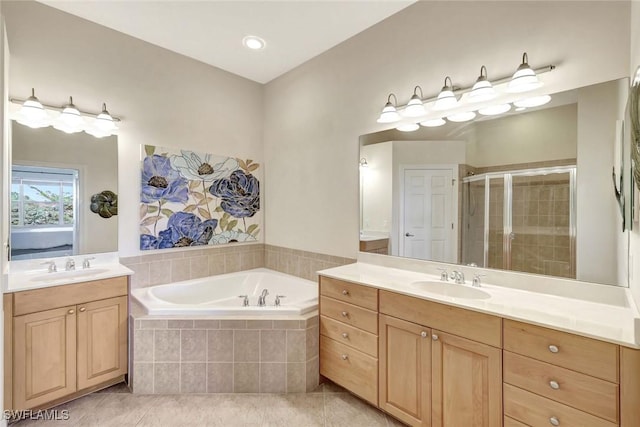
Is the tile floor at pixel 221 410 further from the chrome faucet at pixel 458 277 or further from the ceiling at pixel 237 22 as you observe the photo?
the ceiling at pixel 237 22

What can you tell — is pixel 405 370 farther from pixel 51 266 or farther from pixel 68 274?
pixel 51 266

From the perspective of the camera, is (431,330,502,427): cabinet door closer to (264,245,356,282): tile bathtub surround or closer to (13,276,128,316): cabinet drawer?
(264,245,356,282): tile bathtub surround

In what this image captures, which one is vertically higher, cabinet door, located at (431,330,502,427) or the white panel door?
the white panel door

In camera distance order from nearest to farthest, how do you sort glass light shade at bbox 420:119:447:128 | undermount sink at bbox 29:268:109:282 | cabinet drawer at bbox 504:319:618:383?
cabinet drawer at bbox 504:319:618:383 < undermount sink at bbox 29:268:109:282 < glass light shade at bbox 420:119:447:128

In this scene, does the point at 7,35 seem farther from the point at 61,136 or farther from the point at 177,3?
the point at 177,3

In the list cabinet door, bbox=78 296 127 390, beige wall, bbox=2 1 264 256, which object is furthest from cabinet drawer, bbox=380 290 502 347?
beige wall, bbox=2 1 264 256

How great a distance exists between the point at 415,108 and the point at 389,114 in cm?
21

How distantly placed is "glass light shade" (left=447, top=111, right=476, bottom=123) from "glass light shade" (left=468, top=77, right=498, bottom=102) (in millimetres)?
124

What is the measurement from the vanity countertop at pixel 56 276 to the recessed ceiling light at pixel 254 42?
2252 millimetres

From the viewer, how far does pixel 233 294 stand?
10.9ft

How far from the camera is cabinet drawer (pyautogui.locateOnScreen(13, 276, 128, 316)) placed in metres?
1.90

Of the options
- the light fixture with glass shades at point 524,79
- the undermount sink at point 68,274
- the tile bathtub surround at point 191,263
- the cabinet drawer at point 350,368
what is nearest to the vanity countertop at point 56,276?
the undermount sink at point 68,274

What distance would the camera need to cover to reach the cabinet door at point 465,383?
146 cm

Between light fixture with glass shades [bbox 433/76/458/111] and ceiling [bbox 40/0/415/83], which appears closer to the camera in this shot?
light fixture with glass shades [bbox 433/76/458/111]
